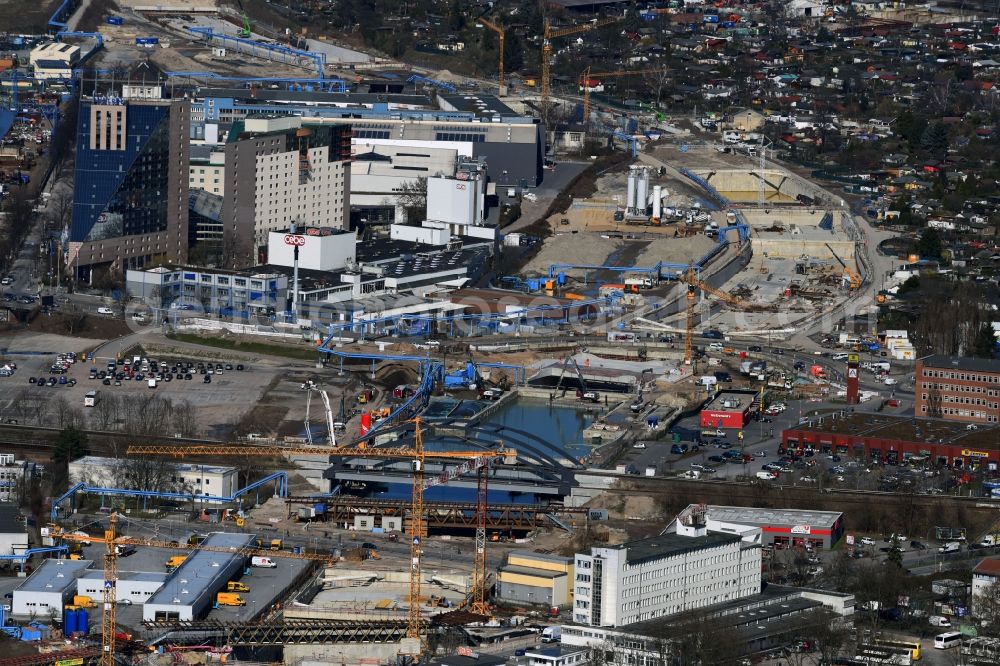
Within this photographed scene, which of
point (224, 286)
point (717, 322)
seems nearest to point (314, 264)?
point (224, 286)

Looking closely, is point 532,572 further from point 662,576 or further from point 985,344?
point 985,344

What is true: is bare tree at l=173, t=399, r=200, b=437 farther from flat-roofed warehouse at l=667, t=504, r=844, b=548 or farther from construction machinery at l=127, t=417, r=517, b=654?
flat-roofed warehouse at l=667, t=504, r=844, b=548

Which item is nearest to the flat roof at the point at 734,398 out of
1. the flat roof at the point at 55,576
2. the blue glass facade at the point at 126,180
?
the flat roof at the point at 55,576

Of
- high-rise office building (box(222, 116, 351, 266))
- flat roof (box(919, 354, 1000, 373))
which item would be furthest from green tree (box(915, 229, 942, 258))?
flat roof (box(919, 354, 1000, 373))

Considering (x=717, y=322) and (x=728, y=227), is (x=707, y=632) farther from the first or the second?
(x=728, y=227)

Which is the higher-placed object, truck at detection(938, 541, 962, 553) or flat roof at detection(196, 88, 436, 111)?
flat roof at detection(196, 88, 436, 111)

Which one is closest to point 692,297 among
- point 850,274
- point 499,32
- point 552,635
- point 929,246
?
point 850,274
